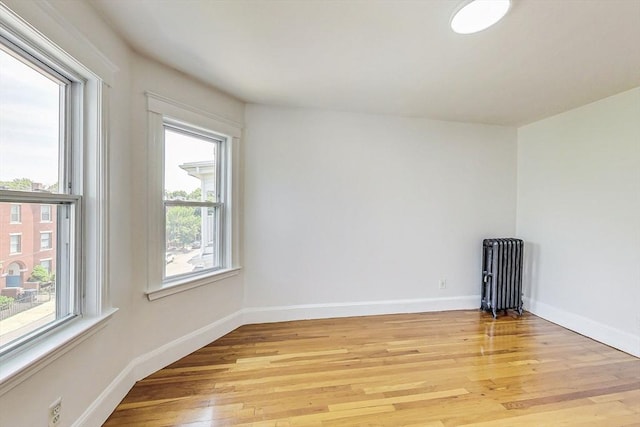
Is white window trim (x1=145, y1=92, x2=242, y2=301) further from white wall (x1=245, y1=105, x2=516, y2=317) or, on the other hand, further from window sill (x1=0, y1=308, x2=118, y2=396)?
white wall (x1=245, y1=105, x2=516, y2=317)

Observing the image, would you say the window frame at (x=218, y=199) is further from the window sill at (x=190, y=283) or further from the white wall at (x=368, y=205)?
the white wall at (x=368, y=205)

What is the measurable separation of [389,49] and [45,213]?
7.28 ft

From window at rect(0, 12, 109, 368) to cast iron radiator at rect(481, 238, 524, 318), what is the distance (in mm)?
3742

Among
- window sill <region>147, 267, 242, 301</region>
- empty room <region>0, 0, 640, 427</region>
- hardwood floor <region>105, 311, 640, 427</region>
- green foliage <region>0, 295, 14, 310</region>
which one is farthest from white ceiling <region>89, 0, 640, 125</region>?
hardwood floor <region>105, 311, 640, 427</region>

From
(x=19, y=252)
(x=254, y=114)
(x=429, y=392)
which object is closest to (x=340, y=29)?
(x=254, y=114)

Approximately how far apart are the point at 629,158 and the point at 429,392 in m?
2.77

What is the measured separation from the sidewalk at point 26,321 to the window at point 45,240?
0.93 ft

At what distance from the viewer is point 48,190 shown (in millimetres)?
1385

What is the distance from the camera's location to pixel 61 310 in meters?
1.47

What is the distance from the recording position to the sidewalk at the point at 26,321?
1173 millimetres

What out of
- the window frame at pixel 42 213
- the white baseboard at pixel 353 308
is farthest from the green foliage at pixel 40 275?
the white baseboard at pixel 353 308

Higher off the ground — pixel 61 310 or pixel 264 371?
pixel 61 310

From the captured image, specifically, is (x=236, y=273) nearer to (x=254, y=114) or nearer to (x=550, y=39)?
(x=254, y=114)

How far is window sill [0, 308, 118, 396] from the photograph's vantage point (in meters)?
1.06
